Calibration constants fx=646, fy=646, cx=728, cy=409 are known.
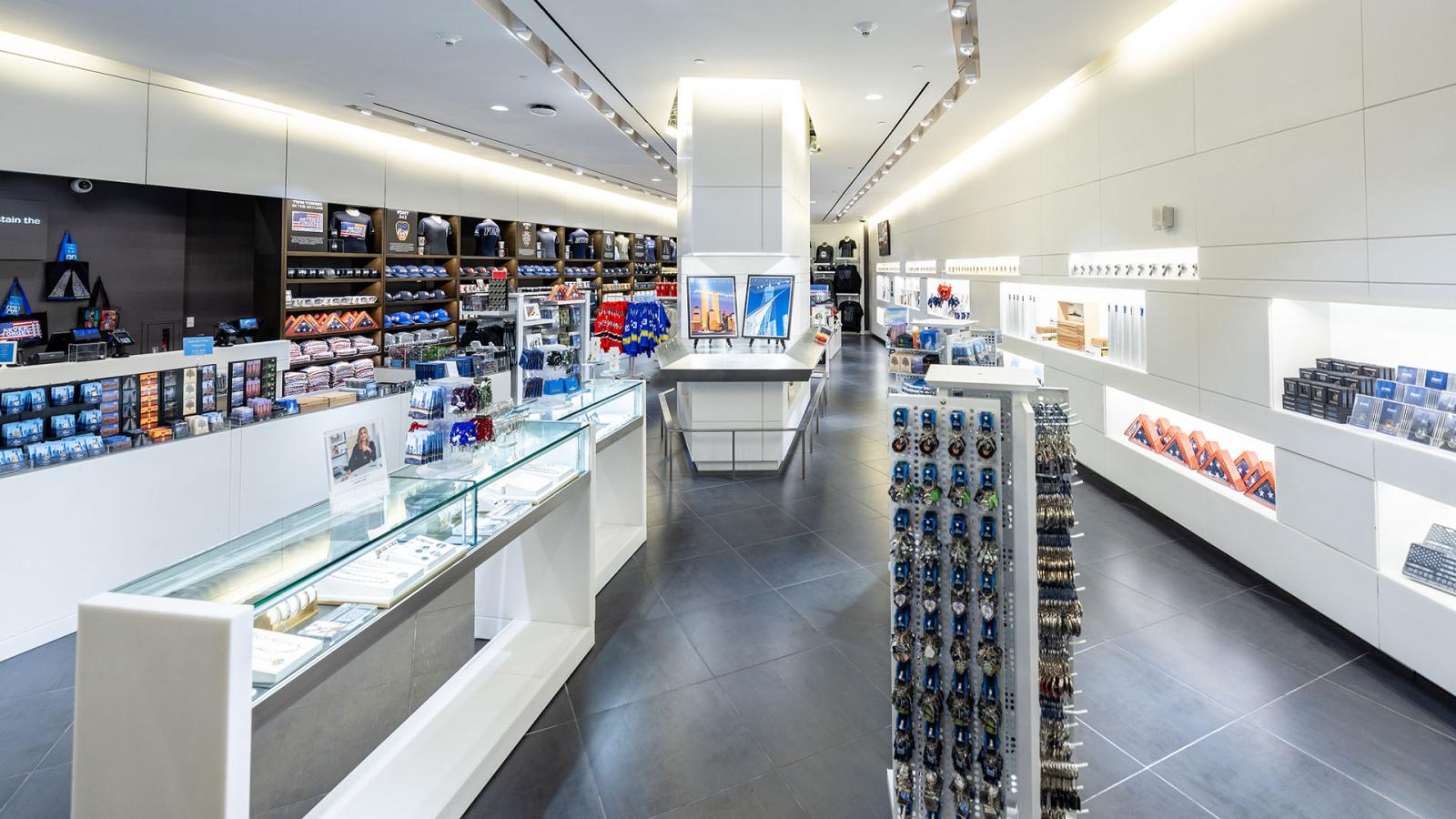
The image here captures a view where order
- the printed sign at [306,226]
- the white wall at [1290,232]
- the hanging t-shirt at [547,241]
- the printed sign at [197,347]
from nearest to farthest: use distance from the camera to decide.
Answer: the white wall at [1290,232], the printed sign at [197,347], the printed sign at [306,226], the hanging t-shirt at [547,241]

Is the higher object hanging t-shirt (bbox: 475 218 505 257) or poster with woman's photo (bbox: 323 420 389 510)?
hanging t-shirt (bbox: 475 218 505 257)

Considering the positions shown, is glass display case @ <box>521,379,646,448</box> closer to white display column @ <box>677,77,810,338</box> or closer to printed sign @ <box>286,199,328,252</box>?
white display column @ <box>677,77,810,338</box>

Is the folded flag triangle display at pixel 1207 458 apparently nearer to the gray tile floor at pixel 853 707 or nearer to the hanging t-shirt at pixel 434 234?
the gray tile floor at pixel 853 707

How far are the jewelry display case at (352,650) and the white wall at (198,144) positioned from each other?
4.95 meters

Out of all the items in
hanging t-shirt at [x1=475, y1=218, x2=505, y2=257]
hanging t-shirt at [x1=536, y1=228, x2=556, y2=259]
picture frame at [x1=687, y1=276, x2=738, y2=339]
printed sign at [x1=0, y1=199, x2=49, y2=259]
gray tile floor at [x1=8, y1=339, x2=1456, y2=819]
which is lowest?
gray tile floor at [x1=8, y1=339, x2=1456, y2=819]

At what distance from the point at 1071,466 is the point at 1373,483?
2.08 m

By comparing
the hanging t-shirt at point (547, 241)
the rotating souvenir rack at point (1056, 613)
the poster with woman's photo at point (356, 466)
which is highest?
the hanging t-shirt at point (547, 241)

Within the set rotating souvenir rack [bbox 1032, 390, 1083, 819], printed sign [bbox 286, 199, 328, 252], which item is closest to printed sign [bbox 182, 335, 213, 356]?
printed sign [bbox 286, 199, 328, 252]

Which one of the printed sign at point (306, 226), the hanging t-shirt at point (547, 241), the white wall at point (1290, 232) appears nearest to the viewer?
the white wall at point (1290, 232)

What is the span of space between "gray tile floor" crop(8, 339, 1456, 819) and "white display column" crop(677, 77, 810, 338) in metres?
3.36

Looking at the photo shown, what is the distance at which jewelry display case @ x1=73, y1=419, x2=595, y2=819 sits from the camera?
4.15 ft

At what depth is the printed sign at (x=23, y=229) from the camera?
4.95 meters

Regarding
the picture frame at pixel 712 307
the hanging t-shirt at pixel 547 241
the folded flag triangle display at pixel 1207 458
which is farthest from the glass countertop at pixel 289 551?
the hanging t-shirt at pixel 547 241

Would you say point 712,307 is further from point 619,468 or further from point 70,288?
point 70,288
